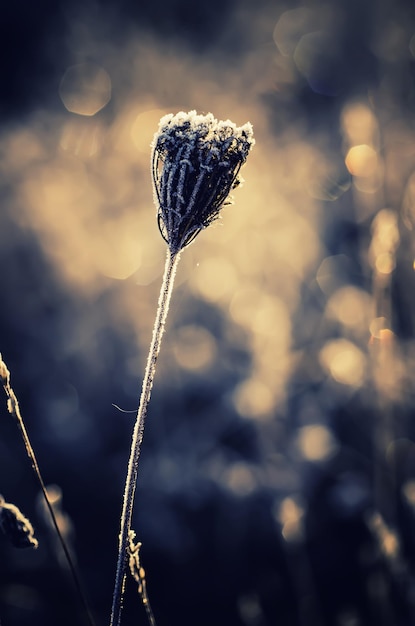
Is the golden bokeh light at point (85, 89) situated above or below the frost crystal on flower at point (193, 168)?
above

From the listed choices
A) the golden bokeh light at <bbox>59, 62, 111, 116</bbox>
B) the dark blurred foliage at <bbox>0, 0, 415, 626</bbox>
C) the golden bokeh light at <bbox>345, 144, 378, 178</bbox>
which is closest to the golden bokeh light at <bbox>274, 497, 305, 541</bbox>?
the dark blurred foliage at <bbox>0, 0, 415, 626</bbox>

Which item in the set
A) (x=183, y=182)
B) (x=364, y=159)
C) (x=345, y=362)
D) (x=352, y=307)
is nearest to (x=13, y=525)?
(x=183, y=182)

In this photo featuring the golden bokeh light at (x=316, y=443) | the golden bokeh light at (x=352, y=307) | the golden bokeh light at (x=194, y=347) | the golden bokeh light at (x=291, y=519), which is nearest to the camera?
the golden bokeh light at (x=291, y=519)

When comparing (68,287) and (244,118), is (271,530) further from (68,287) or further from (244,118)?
(244,118)

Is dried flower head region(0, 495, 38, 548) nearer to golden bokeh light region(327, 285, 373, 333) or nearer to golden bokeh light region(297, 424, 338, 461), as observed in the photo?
golden bokeh light region(297, 424, 338, 461)

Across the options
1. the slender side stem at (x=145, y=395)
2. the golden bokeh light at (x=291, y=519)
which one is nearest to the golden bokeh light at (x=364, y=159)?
the golden bokeh light at (x=291, y=519)

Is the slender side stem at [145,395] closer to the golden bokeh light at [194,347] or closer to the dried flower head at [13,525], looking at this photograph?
the dried flower head at [13,525]

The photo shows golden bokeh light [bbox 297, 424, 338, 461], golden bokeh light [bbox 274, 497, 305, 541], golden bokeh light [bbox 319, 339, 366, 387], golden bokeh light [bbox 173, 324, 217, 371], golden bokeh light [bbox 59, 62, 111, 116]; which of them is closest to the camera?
golden bokeh light [bbox 274, 497, 305, 541]

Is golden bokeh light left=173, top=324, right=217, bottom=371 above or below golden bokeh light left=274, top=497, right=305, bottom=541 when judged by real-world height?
above

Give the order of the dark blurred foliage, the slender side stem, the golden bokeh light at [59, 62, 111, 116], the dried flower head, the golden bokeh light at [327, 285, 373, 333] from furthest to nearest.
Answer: the golden bokeh light at [59, 62, 111, 116]
the golden bokeh light at [327, 285, 373, 333]
the dark blurred foliage
the dried flower head
the slender side stem
